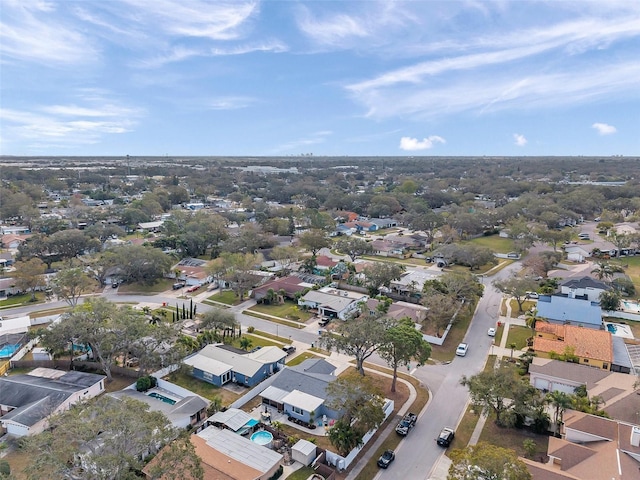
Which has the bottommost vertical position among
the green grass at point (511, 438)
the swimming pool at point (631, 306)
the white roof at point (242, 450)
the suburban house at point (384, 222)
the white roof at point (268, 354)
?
the green grass at point (511, 438)

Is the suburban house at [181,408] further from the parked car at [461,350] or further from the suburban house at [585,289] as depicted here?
the suburban house at [585,289]

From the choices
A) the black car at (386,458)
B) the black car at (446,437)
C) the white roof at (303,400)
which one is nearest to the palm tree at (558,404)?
the black car at (446,437)

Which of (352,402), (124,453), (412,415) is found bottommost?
(412,415)

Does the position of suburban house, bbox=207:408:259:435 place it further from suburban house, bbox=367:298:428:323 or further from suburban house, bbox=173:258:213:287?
suburban house, bbox=173:258:213:287

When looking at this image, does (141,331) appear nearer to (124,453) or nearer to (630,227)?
(124,453)

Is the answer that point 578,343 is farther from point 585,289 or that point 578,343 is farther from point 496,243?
point 496,243

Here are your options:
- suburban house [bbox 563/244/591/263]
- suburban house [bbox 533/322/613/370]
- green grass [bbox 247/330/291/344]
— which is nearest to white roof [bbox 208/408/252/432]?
green grass [bbox 247/330/291/344]

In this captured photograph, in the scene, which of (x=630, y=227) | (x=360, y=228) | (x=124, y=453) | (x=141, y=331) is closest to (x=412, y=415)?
(x=124, y=453)
